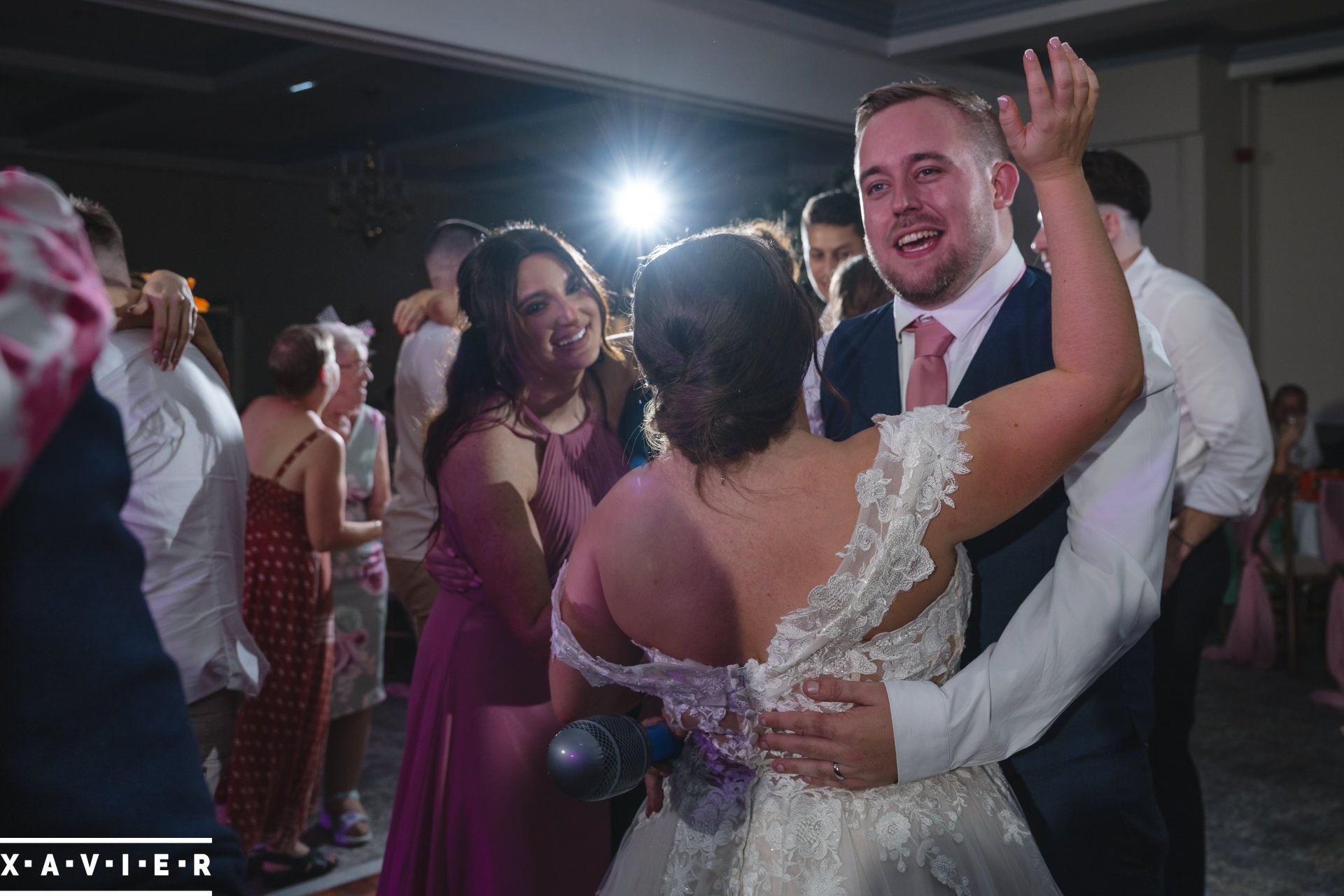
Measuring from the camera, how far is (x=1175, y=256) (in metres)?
6.79

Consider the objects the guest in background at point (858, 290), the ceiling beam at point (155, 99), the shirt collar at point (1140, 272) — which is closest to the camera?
the guest in background at point (858, 290)

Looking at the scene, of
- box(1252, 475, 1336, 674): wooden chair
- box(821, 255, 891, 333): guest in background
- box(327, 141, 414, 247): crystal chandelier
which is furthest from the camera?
box(327, 141, 414, 247): crystal chandelier

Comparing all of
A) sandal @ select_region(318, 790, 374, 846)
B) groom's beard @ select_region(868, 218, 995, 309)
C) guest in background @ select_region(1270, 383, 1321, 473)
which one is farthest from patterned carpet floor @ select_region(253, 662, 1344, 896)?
groom's beard @ select_region(868, 218, 995, 309)

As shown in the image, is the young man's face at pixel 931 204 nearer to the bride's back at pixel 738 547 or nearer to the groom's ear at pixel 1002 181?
the groom's ear at pixel 1002 181

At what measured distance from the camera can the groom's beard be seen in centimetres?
A: 162

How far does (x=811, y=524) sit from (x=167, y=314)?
49.0 inches

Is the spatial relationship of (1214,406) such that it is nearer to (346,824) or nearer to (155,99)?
(346,824)

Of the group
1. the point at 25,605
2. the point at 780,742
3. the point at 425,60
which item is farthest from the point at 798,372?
the point at 425,60

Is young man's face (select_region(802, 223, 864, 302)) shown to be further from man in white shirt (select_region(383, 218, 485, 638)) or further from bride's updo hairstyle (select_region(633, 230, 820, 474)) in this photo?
bride's updo hairstyle (select_region(633, 230, 820, 474))

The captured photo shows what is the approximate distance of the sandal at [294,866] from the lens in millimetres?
3117

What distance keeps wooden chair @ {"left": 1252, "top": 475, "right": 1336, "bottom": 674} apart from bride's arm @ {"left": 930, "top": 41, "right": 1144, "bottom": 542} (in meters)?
4.44

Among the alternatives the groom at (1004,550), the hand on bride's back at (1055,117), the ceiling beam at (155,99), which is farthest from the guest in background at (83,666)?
the ceiling beam at (155,99)

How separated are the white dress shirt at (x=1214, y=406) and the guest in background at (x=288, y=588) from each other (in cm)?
220

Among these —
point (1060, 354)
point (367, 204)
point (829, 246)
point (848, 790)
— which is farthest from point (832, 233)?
point (367, 204)
